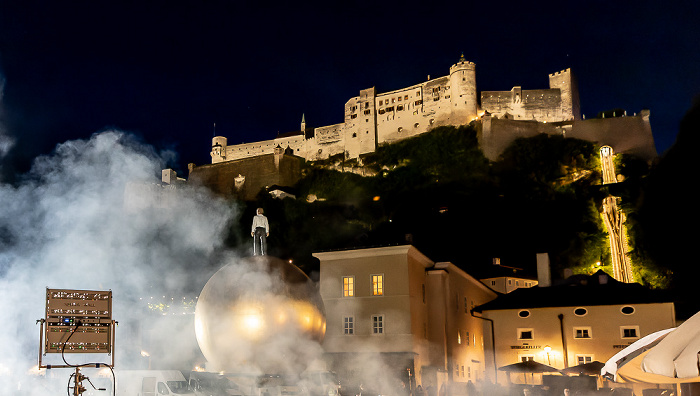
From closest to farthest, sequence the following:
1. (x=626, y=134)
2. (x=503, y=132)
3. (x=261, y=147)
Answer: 1. (x=626, y=134)
2. (x=503, y=132)
3. (x=261, y=147)

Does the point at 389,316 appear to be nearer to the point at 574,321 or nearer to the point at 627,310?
the point at 574,321

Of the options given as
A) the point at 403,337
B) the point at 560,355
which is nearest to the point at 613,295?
the point at 560,355

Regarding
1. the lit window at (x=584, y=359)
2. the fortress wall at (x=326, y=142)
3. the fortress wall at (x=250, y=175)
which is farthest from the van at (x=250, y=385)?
the fortress wall at (x=326, y=142)

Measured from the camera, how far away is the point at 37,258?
26.9 m

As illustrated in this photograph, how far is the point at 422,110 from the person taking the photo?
99.0 m

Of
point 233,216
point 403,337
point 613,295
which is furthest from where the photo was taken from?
point 233,216

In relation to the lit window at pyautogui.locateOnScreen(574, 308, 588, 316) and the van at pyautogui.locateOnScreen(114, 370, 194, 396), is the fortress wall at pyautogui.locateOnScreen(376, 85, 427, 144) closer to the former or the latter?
the lit window at pyautogui.locateOnScreen(574, 308, 588, 316)

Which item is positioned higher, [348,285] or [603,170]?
[603,170]

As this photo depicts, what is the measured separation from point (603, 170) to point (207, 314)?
71.9 m

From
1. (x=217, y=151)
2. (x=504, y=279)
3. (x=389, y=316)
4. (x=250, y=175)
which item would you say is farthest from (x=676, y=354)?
(x=217, y=151)

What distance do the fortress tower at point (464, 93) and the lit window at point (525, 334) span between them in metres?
62.2

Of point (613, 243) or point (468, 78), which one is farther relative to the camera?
point (468, 78)

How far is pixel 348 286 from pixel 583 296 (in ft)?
48.4

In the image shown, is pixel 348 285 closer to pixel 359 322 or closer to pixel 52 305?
pixel 359 322
